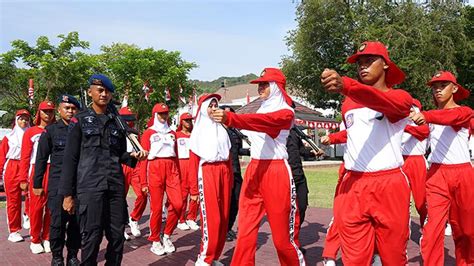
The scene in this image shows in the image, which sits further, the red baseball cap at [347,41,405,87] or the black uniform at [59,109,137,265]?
the black uniform at [59,109,137,265]

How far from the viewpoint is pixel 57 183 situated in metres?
6.49

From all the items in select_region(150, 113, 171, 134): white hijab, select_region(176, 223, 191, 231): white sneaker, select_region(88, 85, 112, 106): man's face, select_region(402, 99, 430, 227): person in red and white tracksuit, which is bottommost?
select_region(176, 223, 191, 231): white sneaker

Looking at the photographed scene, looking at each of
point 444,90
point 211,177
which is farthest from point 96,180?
point 444,90

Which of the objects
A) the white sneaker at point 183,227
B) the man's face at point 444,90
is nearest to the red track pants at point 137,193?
the white sneaker at point 183,227

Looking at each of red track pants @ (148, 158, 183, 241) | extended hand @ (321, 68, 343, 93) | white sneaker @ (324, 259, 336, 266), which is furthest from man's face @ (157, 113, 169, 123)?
extended hand @ (321, 68, 343, 93)

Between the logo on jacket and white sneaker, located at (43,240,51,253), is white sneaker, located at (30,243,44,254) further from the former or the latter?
the logo on jacket

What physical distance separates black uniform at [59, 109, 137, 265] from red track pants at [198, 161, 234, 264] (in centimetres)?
125

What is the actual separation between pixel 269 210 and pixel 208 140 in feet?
6.15

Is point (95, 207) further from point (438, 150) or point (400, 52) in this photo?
point (400, 52)

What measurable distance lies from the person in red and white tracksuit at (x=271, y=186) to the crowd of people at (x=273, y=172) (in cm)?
1

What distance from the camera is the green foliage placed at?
27984mm

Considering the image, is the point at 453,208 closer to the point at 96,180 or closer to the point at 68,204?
the point at 96,180

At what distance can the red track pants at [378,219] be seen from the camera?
362 centimetres

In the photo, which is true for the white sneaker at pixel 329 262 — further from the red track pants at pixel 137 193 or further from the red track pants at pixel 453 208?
the red track pants at pixel 137 193
